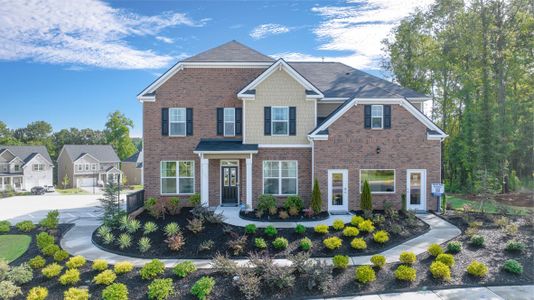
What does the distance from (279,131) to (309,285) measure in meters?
9.63

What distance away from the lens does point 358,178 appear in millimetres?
15516

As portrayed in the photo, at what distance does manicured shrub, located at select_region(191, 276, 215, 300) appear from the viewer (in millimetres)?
7645

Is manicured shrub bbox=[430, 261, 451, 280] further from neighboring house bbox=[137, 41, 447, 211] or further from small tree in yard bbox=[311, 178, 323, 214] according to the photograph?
neighboring house bbox=[137, 41, 447, 211]

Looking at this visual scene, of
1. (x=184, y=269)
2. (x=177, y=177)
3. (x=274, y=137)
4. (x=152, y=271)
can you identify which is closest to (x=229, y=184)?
(x=177, y=177)

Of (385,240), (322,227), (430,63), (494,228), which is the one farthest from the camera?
(430,63)

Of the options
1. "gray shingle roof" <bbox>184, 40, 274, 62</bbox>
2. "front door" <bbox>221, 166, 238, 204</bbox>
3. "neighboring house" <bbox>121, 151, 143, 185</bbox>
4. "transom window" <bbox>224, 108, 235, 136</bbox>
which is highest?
"gray shingle roof" <bbox>184, 40, 274, 62</bbox>

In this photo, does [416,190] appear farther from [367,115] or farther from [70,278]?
[70,278]

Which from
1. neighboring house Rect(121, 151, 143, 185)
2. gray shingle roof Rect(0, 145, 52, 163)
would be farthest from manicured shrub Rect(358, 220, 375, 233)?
gray shingle roof Rect(0, 145, 52, 163)

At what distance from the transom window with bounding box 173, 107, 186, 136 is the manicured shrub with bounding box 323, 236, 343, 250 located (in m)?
10.4

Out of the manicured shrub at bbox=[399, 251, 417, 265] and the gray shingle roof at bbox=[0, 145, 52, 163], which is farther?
the gray shingle roof at bbox=[0, 145, 52, 163]

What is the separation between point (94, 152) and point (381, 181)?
55857mm

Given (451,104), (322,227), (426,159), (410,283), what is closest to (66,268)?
(322,227)

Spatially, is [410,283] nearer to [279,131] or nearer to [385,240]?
[385,240]

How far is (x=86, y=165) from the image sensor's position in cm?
5422
